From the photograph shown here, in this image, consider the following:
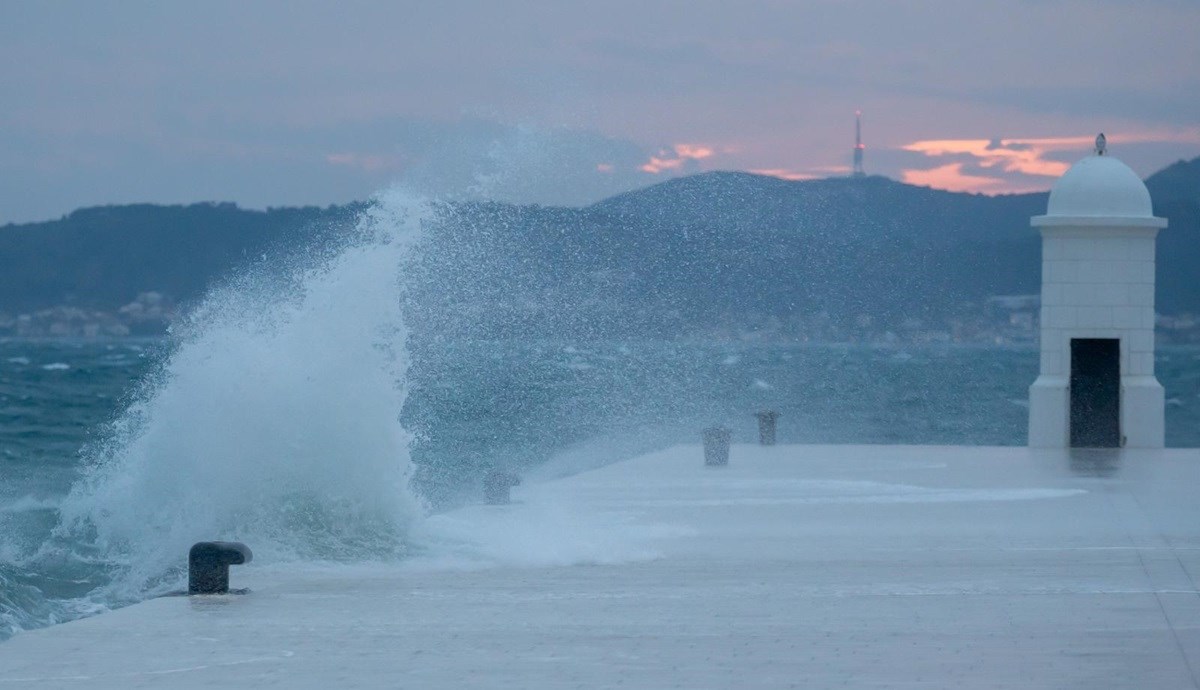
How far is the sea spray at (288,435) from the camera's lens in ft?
38.1

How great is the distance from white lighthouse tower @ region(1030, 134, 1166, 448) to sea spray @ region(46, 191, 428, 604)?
936cm

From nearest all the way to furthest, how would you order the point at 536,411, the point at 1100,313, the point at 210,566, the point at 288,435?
1. the point at 210,566
2. the point at 288,435
3. the point at 1100,313
4. the point at 536,411

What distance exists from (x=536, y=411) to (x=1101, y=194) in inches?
2215

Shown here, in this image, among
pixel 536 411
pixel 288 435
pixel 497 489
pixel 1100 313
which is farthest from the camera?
pixel 536 411

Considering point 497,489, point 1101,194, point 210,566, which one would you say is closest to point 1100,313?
point 1101,194

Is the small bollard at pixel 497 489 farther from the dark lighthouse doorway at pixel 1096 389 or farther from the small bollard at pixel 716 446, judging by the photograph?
the dark lighthouse doorway at pixel 1096 389

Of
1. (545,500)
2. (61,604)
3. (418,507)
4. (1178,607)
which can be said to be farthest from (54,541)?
(1178,607)

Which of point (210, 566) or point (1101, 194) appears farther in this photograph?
point (1101, 194)

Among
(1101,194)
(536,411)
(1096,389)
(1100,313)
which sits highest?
(1101,194)

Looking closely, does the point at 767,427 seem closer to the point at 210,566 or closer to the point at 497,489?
the point at 497,489

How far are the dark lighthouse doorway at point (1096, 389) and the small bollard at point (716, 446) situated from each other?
4508 millimetres

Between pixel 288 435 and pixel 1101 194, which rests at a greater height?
pixel 1101 194

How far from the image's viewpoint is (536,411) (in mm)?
74938

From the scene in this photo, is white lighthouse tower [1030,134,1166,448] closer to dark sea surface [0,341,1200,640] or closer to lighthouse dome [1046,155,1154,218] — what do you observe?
lighthouse dome [1046,155,1154,218]
